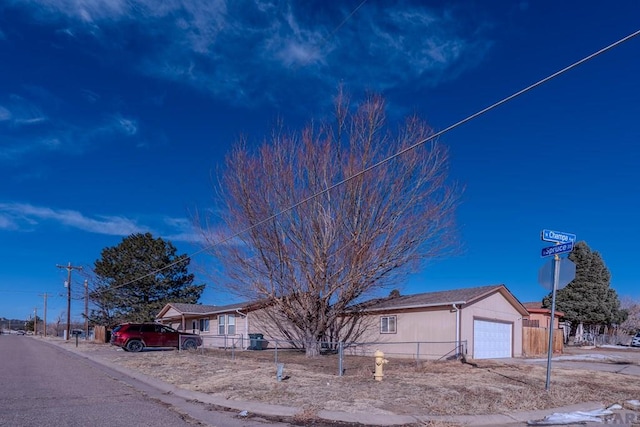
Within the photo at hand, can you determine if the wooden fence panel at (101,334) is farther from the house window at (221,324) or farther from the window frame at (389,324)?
the window frame at (389,324)

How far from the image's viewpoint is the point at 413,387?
1284cm

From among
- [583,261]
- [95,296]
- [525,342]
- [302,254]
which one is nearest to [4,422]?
[302,254]

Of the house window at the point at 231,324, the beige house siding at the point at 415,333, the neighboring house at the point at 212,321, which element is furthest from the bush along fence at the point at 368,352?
the house window at the point at 231,324

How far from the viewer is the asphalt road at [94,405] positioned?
8938 millimetres

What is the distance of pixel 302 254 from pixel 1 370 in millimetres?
11643

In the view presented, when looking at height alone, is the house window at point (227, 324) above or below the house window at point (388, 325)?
below

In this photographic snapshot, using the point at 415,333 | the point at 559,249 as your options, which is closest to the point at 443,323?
the point at 415,333

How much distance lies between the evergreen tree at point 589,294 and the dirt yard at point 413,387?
A: 3057 cm

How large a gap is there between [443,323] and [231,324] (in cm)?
1711

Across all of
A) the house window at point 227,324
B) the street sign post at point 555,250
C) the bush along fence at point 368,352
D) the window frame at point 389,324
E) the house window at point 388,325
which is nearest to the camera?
the street sign post at point 555,250

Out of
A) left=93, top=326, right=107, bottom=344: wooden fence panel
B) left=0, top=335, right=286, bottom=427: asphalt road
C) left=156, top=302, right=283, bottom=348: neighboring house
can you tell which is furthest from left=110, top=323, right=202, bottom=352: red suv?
left=93, top=326, right=107, bottom=344: wooden fence panel

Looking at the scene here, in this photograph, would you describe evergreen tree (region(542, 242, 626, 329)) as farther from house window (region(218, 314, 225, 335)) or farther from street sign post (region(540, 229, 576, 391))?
street sign post (region(540, 229, 576, 391))

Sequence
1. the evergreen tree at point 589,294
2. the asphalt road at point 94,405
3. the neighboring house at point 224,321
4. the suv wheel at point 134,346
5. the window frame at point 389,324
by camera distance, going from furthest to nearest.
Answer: the evergreen tree at point 589,294, the suv wheel at point 134,346, the neighboring house at point 224,321, the window frame at point 389,324, the asphalt road at point 94,405

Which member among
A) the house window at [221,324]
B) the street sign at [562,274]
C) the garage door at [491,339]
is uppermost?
the street sign at [562,274]
